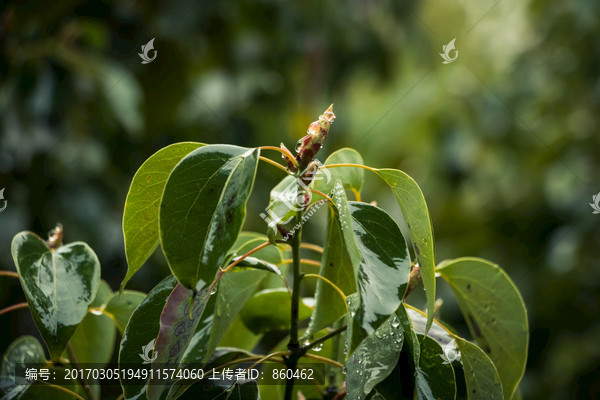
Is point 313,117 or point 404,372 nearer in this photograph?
point 404,372

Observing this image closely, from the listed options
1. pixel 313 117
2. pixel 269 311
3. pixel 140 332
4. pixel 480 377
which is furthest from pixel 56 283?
pixel 313 117

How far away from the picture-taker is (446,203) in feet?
8.28

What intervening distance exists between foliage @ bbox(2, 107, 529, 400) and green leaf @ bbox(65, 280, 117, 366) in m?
0.05

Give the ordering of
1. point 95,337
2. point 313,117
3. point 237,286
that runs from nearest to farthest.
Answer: point 237,286
point 95,337
point 313,117

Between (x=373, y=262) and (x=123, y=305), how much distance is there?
0.80 feet

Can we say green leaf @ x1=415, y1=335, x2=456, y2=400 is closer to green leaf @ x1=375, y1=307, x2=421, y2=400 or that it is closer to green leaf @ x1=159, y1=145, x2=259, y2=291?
green leaf @ x1=375, y1=307, x2=421, y2=400

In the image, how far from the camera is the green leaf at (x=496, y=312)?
454 millimetres

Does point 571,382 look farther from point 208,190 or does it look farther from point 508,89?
point 208,190

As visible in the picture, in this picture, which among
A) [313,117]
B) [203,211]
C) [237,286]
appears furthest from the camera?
[313,117]

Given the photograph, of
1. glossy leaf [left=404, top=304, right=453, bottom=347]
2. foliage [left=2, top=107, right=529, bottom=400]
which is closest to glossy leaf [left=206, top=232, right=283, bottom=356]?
foliage [left=2, top=107, right=529, bottom=400]

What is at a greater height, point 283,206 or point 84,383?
point 283,206

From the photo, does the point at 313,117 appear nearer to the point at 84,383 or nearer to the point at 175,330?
the point at 84,383

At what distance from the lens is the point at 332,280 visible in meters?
0.42

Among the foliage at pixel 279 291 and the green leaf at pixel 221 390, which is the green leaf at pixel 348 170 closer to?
the foliage at pixel 279 291
